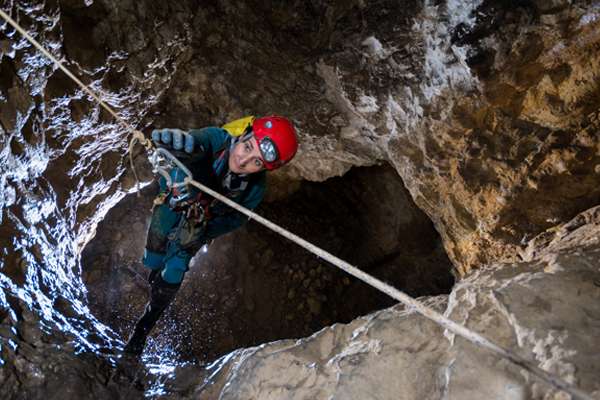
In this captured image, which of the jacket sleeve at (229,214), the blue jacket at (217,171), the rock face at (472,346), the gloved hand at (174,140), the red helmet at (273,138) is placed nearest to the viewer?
the rock face at (472,346)

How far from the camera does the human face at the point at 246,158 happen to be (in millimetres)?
2713

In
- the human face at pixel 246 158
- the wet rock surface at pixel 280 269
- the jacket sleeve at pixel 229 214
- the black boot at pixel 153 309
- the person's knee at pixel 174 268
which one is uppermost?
the human face at pixel 246 158

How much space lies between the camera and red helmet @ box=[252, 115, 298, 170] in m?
2.66

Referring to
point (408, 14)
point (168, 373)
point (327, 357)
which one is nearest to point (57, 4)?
point (408, 14)

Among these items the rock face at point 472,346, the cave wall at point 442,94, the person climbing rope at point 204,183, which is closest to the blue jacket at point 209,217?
the person climbing rope at point 204,183

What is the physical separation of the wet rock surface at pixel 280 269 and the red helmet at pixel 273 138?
219 cm

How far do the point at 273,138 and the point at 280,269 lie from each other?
2.93 m

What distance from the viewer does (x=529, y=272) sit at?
179 centimetres

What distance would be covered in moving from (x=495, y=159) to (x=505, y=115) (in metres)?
0.25

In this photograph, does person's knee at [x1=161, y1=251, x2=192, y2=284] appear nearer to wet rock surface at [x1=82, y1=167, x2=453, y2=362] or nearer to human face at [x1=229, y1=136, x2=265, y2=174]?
human face at [x1=229, y1=136, x2=265, y2=174]

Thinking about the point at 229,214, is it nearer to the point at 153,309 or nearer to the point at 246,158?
the point at 246,158

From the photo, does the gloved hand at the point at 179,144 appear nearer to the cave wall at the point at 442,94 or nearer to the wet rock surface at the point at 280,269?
the cave wall at the point at 442,94

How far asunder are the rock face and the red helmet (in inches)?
43.1

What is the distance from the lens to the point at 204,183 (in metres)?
2.85
